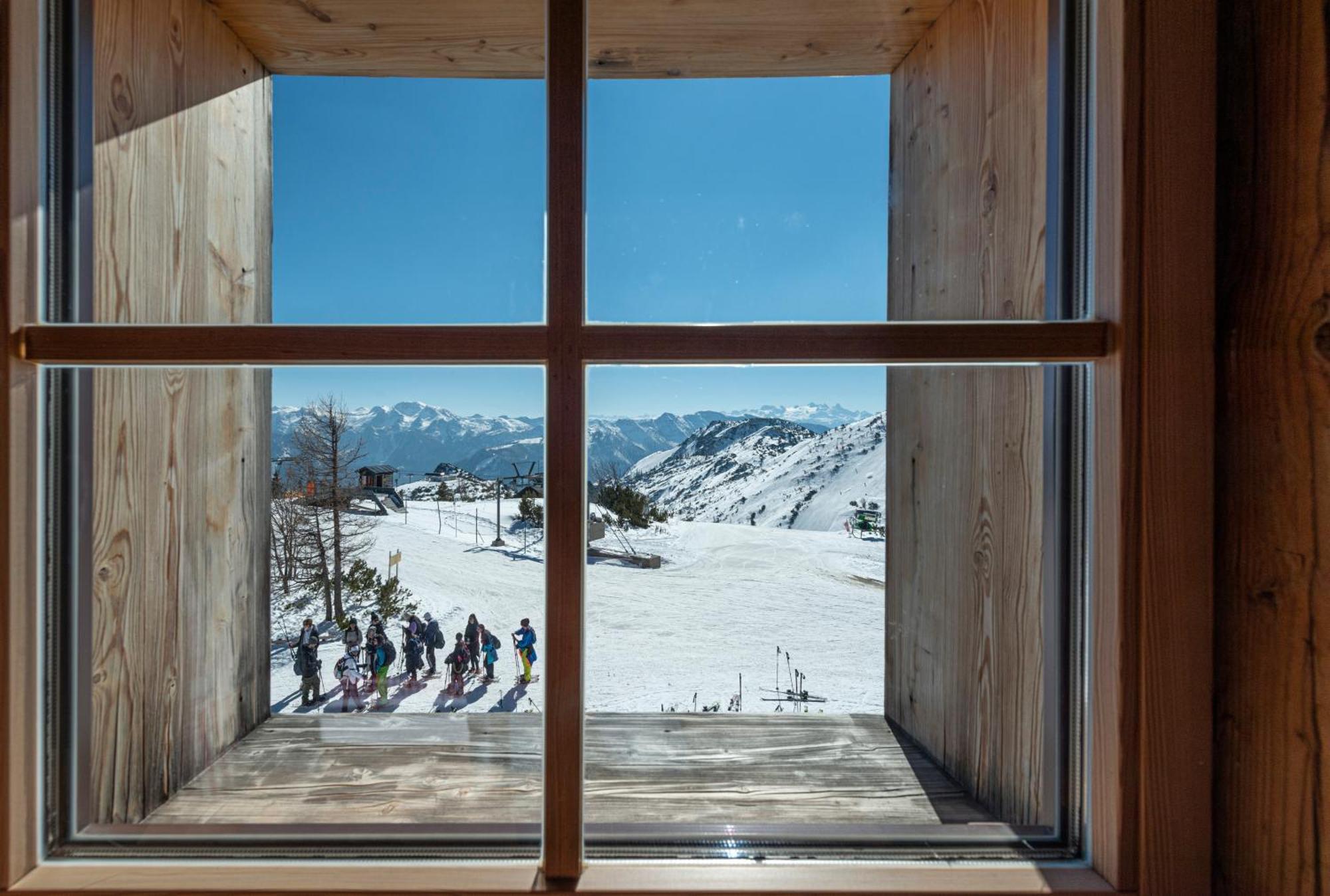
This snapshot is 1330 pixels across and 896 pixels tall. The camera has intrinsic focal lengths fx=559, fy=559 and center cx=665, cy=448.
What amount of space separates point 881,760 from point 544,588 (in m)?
0.57

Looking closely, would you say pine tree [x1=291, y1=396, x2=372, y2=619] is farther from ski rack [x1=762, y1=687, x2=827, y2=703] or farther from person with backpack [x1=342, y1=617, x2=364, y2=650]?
ski rack [x1=762, y1=687, x2=827, y2=703]

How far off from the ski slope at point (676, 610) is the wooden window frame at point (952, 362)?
6.1 inches

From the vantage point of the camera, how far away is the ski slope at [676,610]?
0.79m

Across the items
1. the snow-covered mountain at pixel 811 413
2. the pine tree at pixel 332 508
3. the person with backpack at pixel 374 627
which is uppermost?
the snow-covered mountain at pixel 811 413

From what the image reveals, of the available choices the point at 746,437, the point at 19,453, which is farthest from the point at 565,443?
the point at 19,453

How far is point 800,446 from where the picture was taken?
2.78 ft

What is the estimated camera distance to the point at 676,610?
2.71 feet

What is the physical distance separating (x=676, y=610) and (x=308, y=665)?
55cm

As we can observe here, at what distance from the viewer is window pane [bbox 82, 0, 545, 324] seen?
78 centimetres

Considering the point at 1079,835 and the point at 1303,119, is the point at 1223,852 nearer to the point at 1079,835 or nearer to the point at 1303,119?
the point at 1079,835

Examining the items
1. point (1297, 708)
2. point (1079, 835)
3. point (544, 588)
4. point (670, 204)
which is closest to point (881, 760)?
point (1079, 835)

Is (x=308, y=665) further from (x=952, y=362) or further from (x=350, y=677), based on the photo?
(x=952, y=362)

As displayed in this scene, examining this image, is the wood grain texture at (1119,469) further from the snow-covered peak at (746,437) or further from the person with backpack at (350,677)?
the person with backpack at (350,677)

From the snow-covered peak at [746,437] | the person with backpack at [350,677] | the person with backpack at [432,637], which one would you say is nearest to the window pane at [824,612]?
the snow-covered peak at [746,437]
